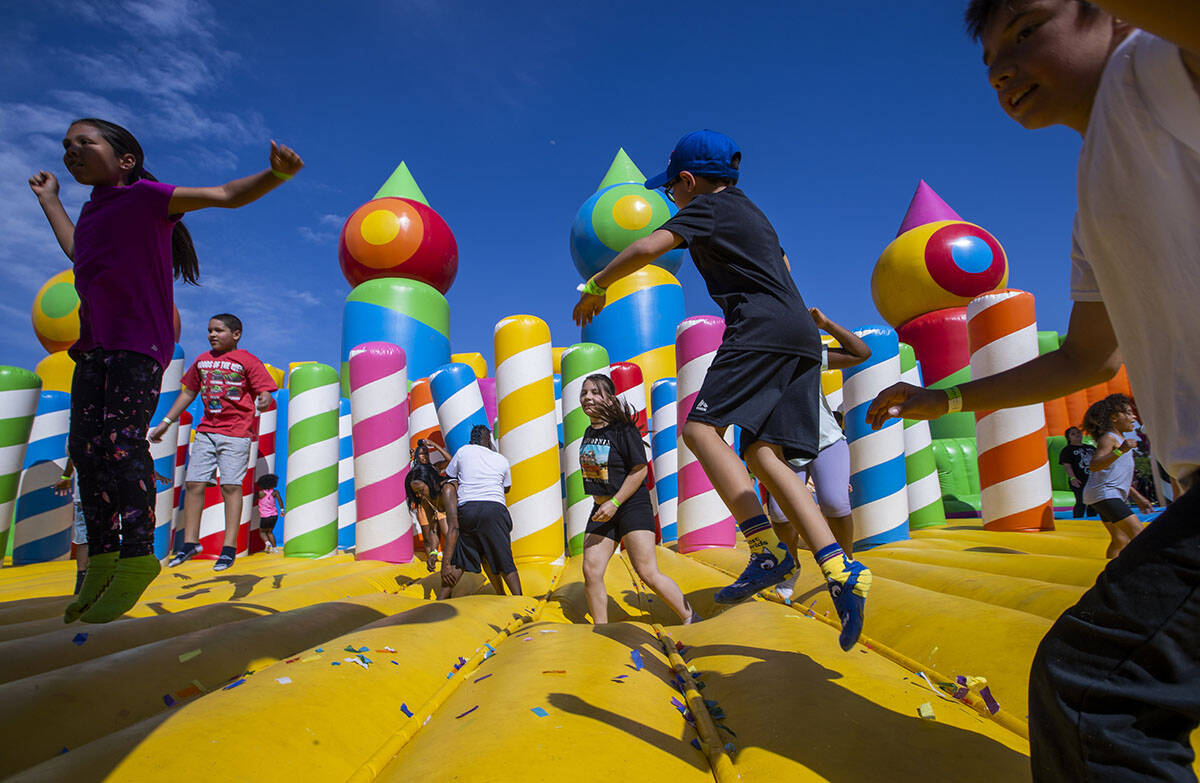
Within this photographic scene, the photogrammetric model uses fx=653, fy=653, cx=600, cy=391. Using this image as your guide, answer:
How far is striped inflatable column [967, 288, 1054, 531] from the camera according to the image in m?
4.73

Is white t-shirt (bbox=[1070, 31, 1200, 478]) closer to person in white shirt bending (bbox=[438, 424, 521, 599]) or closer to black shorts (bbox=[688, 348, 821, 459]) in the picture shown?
black shorts (bbox=[688, 348, 821, 459])

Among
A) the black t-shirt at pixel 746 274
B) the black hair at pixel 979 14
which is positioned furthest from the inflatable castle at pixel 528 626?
the black hair at pixel 979 14

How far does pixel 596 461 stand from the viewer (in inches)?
130

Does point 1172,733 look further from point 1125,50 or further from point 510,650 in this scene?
point 510,650

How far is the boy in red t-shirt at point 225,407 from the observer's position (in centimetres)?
480

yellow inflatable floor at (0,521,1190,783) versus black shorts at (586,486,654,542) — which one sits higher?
black shorts at (586,486,654,542)

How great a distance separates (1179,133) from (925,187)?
11.0 meters

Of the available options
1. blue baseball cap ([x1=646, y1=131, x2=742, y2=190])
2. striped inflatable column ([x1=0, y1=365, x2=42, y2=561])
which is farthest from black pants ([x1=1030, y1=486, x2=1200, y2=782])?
striped inflatable column ([x1=0, y1=365, x2=42, y2=561])

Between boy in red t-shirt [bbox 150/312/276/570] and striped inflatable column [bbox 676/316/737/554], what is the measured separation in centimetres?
316

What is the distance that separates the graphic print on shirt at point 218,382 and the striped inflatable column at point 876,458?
15.3ft

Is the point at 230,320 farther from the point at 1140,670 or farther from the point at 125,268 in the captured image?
the point at 1140,670

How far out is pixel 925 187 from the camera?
33.8 ft

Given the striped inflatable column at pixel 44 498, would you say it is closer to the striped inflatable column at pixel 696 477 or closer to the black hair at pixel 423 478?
the black hair at pixel 423 478

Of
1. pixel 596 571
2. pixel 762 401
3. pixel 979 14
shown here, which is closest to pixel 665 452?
pixel 596 571
